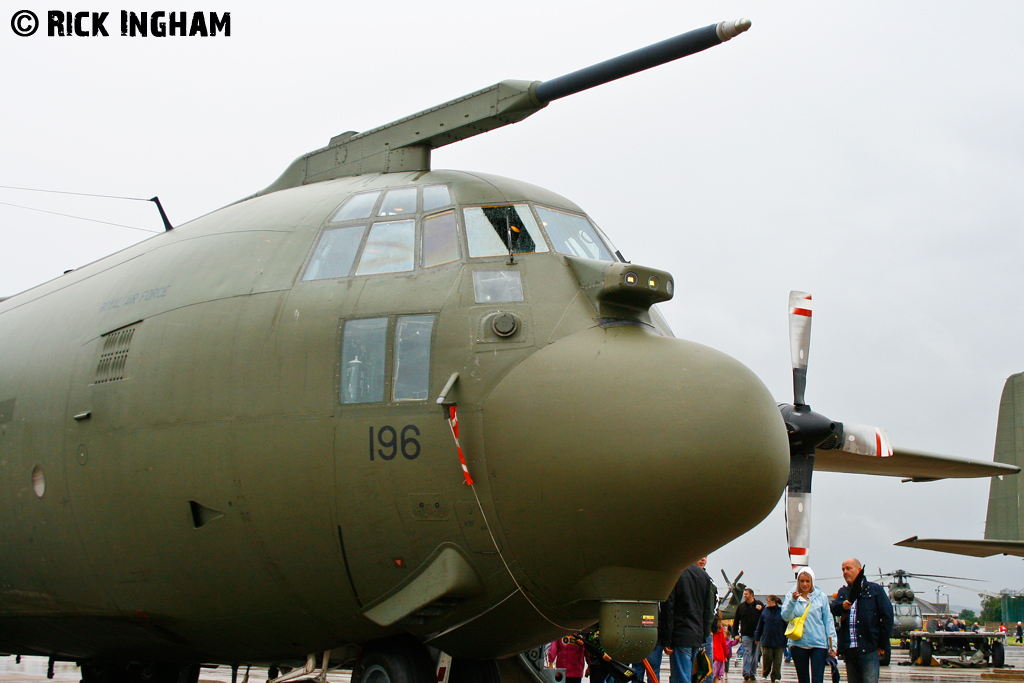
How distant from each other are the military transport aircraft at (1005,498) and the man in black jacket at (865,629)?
51.3ft

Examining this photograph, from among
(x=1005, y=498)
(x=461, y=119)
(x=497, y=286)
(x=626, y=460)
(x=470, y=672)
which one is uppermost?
(x=461, y=119)

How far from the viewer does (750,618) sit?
63.0 feet

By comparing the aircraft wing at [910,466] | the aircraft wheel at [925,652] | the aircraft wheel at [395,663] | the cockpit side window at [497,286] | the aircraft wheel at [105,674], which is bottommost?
the aircraft wheel at [925,652]

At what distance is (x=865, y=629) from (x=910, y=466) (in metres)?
3.36

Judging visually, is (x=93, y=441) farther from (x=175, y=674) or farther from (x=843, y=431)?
(x=843, y=431)

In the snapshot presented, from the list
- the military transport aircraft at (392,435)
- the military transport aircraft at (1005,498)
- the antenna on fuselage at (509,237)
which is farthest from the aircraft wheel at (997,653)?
the antenna on fuselage at (509,237)

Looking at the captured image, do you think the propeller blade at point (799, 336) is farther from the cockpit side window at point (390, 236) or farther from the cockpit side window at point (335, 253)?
the cockpit side window at point (335, 253)

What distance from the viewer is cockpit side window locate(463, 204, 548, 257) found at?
7211 mm

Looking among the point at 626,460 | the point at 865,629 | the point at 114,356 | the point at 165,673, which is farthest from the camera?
the point at 865,629

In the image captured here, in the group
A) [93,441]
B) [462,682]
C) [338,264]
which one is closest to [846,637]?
[462,682]

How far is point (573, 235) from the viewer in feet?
25.9

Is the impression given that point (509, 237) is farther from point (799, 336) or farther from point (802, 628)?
point (802, 628)

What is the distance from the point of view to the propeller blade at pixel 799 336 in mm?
10711

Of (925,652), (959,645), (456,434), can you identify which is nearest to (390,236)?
(456,434)
